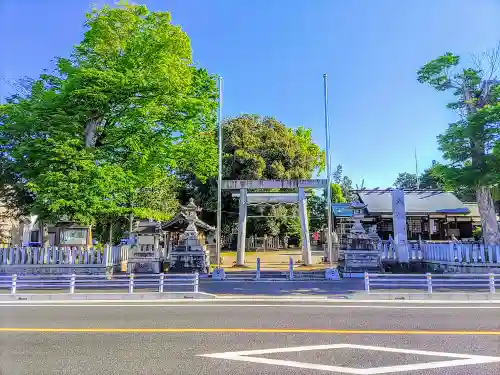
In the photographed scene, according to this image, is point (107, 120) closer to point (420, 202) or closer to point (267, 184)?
point (267, 184)

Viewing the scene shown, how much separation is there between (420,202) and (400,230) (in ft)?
48.6

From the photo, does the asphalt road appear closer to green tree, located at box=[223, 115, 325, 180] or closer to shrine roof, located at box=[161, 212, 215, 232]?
shrine roof, located at box=[161, 212, 215, 232]

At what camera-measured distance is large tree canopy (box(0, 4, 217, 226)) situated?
16.7m

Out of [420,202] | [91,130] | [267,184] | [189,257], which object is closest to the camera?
[189,257]

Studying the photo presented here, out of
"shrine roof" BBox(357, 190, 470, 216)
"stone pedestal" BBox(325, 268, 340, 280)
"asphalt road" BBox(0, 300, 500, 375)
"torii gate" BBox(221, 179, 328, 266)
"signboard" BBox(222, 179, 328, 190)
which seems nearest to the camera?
"asphalt road" BBox(0, 300, 500, 375)

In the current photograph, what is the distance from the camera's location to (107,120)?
20234 millimetres

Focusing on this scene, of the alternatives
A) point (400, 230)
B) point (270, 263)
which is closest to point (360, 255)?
point (400, 230)

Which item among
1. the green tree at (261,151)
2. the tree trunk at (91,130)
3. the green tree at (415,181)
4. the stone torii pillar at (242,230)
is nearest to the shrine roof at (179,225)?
the stone torii pillar at (242,230)

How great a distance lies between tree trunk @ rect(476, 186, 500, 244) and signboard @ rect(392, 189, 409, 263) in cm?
359

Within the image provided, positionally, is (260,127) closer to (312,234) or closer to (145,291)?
(312,234)

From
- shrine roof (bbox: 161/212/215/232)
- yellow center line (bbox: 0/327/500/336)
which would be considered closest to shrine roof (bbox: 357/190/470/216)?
shrine roof (bbox: 161/212/215/232)

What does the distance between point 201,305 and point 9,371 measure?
19.8 ft

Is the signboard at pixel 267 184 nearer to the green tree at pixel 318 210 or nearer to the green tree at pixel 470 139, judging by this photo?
the green tree at pixel 470 139

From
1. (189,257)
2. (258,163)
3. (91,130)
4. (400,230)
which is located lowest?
(189,257)
